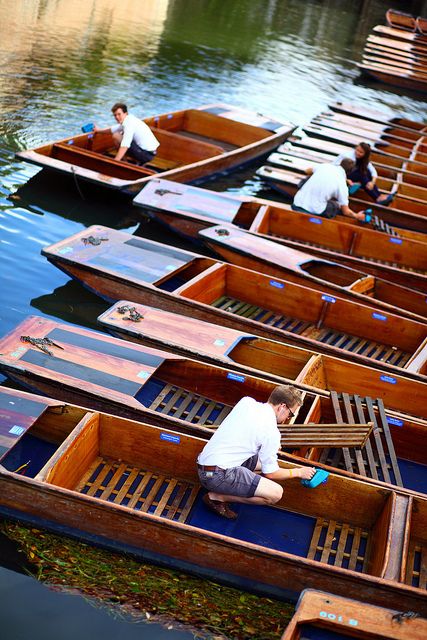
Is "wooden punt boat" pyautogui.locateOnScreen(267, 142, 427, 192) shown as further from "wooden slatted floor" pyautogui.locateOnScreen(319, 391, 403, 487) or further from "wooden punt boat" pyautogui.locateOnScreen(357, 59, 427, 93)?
"wooden punt boat" pyautogui.locateOnScreen(357, 59, 427, 93)

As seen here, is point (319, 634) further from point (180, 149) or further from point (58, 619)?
point (180, 149)

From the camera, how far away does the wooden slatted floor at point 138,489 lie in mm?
5898

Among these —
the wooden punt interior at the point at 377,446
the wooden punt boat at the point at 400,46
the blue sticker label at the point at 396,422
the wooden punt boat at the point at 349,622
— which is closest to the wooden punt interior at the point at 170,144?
the wooden punt interior at the point at 377,446

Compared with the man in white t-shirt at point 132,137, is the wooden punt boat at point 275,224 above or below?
below

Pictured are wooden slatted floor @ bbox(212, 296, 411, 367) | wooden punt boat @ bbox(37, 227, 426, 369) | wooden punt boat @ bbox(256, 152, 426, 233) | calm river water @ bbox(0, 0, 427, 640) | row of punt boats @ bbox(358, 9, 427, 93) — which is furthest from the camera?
row of punt boats @ bbox(358, 9, 427, 93)

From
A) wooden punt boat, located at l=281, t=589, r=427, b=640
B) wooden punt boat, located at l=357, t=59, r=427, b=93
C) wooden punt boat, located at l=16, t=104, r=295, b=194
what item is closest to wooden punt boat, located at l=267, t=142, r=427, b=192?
wooden punt boat, located at l=16, t=104, r=295, b=194

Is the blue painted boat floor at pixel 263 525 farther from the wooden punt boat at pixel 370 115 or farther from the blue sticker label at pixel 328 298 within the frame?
the wooden punt boat at pixel 370 115

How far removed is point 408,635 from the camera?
182 inches

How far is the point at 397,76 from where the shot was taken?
2202 centimetres

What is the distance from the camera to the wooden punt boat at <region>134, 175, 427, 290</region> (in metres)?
10.2

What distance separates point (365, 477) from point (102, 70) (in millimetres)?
13910

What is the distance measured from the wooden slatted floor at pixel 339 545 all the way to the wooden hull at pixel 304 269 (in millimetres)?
3307

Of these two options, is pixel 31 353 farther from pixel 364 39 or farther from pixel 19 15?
pixel 364 39

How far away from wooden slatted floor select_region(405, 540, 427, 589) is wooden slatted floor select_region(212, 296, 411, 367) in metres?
2.40
